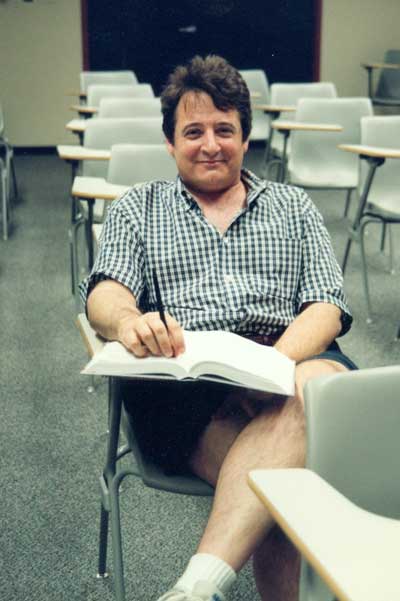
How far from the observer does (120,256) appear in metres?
1.63

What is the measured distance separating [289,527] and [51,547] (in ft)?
4.03

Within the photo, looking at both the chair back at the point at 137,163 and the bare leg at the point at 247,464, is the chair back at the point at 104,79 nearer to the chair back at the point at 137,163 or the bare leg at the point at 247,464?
the chair back at the point at 137,163

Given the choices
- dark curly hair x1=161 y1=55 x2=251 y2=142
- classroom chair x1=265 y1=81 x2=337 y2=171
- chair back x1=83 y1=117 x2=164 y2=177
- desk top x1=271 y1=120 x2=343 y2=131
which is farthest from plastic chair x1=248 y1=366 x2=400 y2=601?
classroom chair x1=265 y1=81 x2=337 y2=171

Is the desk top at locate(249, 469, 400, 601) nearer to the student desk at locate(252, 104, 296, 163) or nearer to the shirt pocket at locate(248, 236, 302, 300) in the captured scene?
the shirt pocket at locate(248, 236, 302, 300)

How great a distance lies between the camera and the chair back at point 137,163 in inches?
107

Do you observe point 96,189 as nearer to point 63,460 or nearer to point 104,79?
point 63,460

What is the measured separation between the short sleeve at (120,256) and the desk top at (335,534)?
0.82 m

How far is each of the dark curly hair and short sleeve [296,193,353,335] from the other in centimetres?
27

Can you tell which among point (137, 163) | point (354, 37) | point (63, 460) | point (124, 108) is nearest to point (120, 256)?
point (63, 460)

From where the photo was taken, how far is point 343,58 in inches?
321

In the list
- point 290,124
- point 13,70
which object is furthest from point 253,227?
point 13,70

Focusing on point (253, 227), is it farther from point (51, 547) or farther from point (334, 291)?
point (51, 547)

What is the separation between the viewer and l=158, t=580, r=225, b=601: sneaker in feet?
3.44

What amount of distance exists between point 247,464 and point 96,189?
5.23 feet
